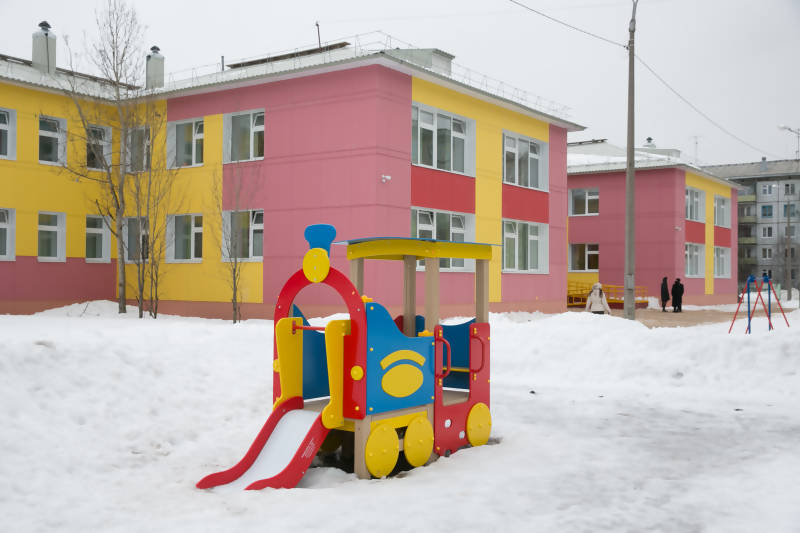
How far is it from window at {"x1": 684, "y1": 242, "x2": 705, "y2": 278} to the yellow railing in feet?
10.7

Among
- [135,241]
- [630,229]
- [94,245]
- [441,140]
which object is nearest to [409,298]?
[630,229]

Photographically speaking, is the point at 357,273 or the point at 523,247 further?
the point at 523,247

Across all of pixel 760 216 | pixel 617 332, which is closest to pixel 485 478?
pixel 617 332

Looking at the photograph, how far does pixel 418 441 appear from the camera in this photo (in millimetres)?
7027

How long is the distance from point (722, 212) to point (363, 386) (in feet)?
130

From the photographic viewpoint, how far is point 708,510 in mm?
5621

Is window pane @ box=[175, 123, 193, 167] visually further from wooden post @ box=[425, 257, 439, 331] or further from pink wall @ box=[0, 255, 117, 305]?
wooden post @ box=[425, 257, 439, 331]

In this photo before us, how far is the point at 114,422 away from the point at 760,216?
82.8m

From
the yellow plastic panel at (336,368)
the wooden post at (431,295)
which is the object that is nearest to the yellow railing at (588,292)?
the wooden post at (431,295)

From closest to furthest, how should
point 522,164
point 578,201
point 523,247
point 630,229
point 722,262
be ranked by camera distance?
point 630,229 → point 523,247 → point 522,164 → point 578,201 → point 722,262

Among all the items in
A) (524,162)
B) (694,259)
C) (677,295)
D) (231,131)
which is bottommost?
(677,295)

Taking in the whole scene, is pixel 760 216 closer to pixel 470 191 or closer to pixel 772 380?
pixel 470 191

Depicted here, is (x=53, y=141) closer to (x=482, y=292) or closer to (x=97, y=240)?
(x=97, y=240)

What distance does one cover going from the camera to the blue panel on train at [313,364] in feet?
24.6
